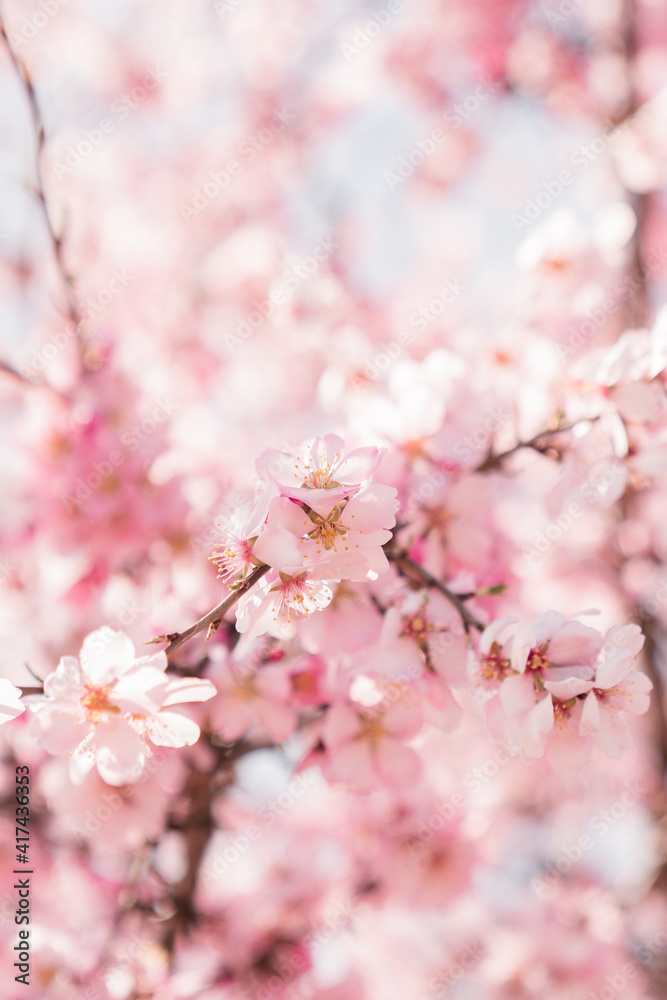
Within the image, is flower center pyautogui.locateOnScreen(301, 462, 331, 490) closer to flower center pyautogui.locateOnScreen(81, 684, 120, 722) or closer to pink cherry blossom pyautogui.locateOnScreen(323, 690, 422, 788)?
flower center pyautogui.locateOnScreen(81, 684, 120, 722)

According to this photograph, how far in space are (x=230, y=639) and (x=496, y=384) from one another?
2.69 feet

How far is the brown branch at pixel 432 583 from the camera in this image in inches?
41.5

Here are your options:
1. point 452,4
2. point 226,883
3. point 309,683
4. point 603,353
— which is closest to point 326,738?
point 309,683

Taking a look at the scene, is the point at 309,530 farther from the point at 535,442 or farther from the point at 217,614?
the point at 535,442

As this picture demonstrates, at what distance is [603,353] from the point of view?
1264 millimetres

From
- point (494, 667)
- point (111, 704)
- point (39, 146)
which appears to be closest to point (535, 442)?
point (494, 667)

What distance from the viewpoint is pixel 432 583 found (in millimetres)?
1093

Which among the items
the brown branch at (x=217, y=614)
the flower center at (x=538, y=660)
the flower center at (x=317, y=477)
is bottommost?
the flower center at (x=538, y=660)

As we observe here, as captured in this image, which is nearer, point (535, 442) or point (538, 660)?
point (538, 660)

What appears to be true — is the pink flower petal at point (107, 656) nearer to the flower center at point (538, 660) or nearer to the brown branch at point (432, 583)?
the brown branch at point (432, 583)

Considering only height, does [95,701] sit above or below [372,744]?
above

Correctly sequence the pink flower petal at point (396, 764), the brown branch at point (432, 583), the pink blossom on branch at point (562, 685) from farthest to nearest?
the pink flower petal at point (396, 764) → the brown branch at point (432, 583) → the pink blossom on branch at point (562, 685)

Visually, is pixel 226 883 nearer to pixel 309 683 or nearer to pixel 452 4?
pixel 309 683

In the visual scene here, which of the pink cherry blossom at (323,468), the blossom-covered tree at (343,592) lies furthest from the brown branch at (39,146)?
the pink cherry blossom at (323,468)
